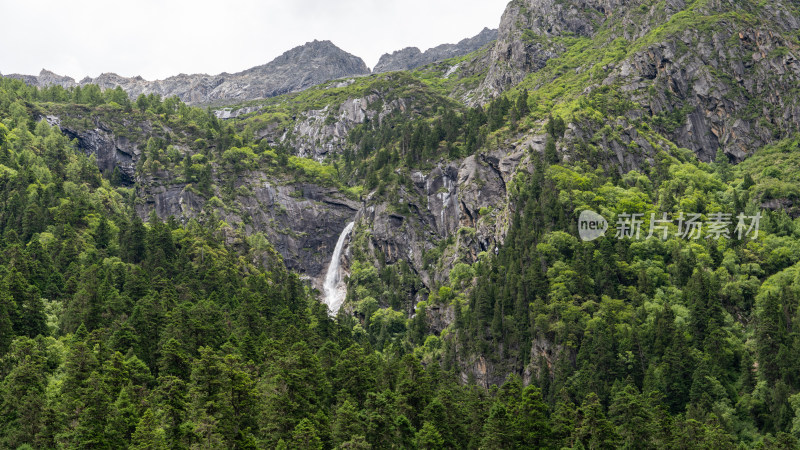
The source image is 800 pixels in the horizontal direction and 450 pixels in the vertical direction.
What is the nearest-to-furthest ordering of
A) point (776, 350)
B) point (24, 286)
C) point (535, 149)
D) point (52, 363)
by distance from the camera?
point (52, 363), point (24, 286), point (776, 350), point (535, 149)

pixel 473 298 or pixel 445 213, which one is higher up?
pixel 445 213

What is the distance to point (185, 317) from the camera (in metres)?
91.5

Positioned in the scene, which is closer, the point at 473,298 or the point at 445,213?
the point at 473,298

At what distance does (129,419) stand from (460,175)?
12934 centimetres

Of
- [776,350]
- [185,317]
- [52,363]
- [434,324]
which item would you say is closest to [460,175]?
[434,324]

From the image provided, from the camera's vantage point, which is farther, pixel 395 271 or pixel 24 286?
pixel 395 271

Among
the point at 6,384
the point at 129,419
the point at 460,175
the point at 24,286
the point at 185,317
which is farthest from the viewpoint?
the point at 460,175

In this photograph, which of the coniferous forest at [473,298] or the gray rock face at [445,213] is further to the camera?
the gray rock face at [445,213]

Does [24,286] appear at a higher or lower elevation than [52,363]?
higher

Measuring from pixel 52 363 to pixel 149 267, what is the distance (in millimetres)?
48096

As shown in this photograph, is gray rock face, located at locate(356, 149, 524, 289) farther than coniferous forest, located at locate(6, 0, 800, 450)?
Yes

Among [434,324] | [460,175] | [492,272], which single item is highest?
[460,175]

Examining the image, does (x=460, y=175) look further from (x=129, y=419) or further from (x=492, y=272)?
(x=129, y=419)

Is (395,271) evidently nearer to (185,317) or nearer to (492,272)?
(492,272)
